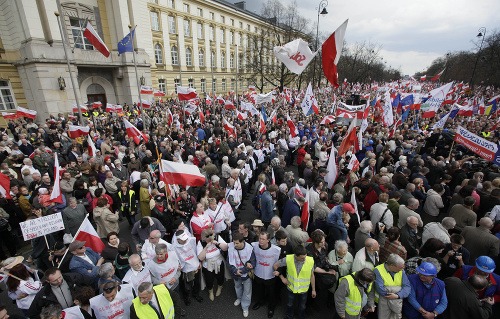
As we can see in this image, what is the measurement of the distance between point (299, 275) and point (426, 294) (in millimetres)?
1622

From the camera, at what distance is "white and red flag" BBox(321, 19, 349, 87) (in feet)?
22.0

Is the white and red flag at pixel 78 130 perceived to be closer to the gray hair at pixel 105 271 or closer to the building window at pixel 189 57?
the gray hair at pixel 105 271

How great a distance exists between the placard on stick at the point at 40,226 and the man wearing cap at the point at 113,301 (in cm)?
184

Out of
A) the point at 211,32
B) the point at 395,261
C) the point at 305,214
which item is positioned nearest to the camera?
the point at 395,261

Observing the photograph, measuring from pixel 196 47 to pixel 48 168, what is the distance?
3559cm

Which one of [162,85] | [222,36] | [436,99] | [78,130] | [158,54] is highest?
[222,36]

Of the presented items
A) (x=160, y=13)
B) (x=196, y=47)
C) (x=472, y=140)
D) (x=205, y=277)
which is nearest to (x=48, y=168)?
(x=205, y=277)

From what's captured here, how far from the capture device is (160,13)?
109 ft

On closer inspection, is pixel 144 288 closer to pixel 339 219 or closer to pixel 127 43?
pixel 339 219

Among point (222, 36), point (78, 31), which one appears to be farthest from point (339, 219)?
point (222, 36)

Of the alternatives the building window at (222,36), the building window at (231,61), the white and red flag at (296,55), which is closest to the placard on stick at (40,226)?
the white and red flag at (296,55)

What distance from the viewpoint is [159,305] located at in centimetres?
307

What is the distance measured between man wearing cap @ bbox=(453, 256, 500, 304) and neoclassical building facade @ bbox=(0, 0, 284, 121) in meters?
14.1

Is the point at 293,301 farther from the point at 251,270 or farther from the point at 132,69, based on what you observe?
the point at 132,69
